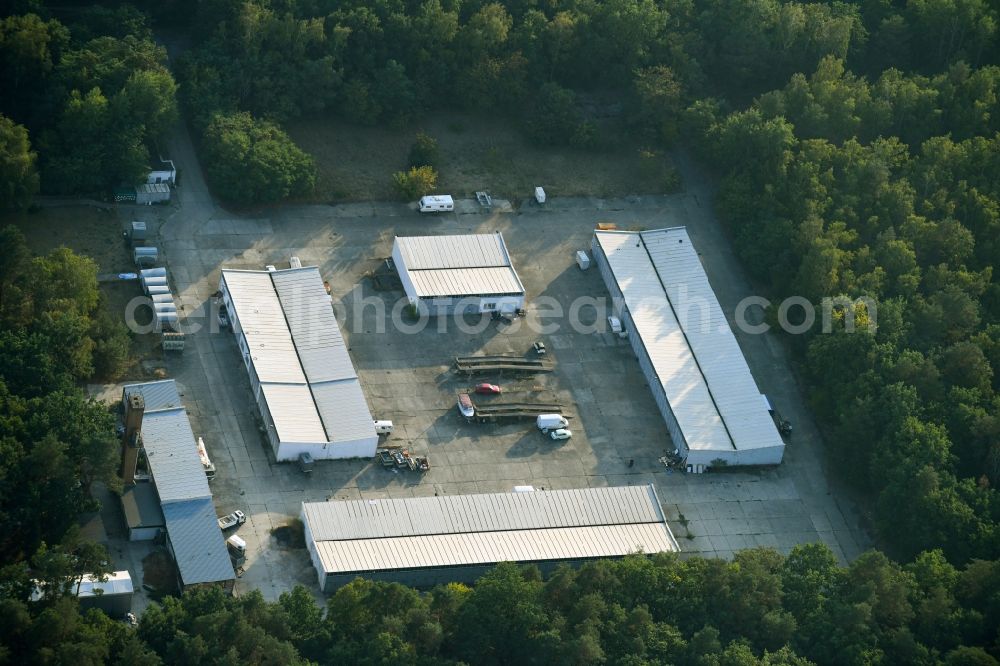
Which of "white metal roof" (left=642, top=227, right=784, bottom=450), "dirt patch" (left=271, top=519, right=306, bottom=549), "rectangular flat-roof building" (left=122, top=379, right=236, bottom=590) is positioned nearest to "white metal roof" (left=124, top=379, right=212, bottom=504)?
"rectangular flat-roof building" (left=122, top=379, right=236, bottom=590)

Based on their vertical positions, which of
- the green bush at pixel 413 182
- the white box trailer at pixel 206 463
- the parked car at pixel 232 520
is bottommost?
the parked car at pixel 232 520

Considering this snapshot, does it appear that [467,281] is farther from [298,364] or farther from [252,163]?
[252,163]

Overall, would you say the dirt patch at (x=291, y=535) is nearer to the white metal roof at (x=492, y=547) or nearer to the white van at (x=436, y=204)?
the white metal roof at (x=492, y=547)

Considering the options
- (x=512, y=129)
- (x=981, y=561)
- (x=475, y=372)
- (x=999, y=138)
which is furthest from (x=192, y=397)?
(x=999, y=138)

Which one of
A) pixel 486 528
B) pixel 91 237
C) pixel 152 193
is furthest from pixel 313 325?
pixel 486 528

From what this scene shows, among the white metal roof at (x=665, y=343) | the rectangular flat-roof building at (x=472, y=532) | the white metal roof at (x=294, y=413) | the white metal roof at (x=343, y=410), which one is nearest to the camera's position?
the rectangular flat-roof building at (x=472, y=532)

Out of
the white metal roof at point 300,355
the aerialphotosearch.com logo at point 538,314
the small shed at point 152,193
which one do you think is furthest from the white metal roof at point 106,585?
the small shed at point 152,193

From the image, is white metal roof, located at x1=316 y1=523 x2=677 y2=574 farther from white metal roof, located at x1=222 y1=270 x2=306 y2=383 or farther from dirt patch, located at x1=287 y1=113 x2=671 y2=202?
dirt patch, located at x1=287 y1=113 x2=671 y2=202
